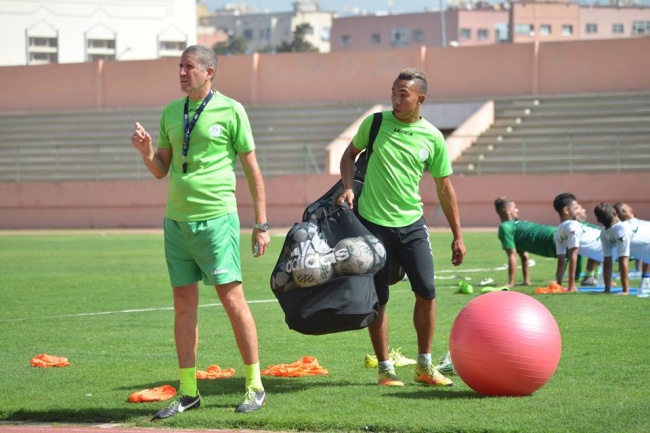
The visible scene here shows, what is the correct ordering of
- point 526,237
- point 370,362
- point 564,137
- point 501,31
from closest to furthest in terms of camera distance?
point 370,362, point 526,237, point 564,137, point 501,31

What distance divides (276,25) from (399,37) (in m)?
36.0

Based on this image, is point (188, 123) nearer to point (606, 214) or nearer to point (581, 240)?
point (606, 214)

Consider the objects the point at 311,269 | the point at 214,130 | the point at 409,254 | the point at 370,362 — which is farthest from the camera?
the point at 370,362

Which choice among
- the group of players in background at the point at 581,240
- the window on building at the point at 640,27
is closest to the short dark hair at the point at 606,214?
the group of players in background at the point at 581,240

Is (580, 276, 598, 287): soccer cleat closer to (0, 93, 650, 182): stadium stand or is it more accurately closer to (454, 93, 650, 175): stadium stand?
(454, 93, 650, 175): stadium stand

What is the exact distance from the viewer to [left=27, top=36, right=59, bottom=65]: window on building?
6525cm

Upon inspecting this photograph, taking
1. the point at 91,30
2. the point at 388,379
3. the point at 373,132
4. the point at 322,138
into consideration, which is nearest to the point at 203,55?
the point at 373,132

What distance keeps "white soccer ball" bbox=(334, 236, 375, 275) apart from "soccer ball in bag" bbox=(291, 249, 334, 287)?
3.3 inches

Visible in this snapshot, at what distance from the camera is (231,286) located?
797 cm

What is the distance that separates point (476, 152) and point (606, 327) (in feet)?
87.6

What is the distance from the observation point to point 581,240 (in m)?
16.5

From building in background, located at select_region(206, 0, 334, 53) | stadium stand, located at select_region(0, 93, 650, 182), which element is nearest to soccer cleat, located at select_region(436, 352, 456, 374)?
Result: stadium stand, located at select_region(0, 93, 650, 182)

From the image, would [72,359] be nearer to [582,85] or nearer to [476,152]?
[476,152]

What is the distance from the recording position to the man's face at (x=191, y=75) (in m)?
7.95
